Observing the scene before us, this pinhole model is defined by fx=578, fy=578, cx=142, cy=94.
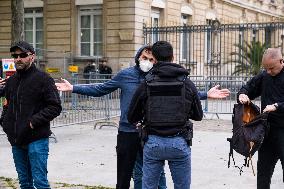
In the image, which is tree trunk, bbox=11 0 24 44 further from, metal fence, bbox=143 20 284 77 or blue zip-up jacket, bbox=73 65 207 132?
blue zip-up jacket, bbox=73 65 207 132

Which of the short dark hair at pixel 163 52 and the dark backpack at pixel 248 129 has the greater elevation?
the short dark hair at pixel 163 52

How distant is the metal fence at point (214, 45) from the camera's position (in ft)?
74.8

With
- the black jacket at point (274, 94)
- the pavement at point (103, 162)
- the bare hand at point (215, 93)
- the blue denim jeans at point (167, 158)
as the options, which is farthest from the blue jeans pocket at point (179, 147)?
the pavement at point (103, 162)

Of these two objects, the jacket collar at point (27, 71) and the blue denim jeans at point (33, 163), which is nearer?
the blue denim jeans at point (33, 163)

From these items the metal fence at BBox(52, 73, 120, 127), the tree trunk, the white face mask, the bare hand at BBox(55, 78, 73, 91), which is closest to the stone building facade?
the tree trunk

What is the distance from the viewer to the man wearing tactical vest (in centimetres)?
494

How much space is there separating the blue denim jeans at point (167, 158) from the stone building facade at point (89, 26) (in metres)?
18.0

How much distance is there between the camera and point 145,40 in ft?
80.0

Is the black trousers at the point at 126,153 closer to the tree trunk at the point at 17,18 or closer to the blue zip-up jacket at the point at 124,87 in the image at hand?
the blue zip-up jacket at the point at 124,87

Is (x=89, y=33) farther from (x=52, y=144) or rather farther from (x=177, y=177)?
(x=177, y=177)

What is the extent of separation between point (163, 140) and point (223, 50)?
25.4 meters

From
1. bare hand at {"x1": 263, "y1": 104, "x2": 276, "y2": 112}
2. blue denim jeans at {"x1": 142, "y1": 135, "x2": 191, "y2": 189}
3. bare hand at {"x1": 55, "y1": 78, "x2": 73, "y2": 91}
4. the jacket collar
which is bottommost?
blue denim jeans at {"x1": 142, "y1": 135, "x2": 191, "y2": 189}

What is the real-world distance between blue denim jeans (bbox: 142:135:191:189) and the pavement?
2.39 meters

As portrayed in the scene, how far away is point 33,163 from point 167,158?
4.83 feet
